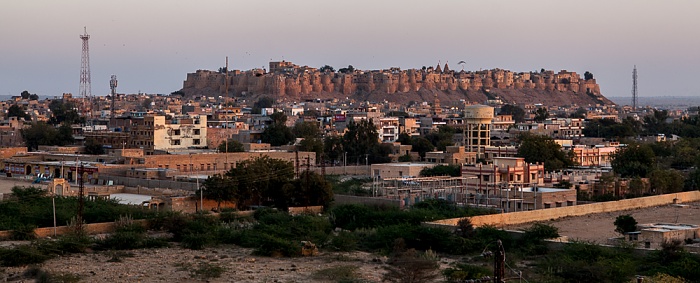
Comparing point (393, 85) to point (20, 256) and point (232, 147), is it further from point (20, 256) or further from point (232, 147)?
point (20, 256)

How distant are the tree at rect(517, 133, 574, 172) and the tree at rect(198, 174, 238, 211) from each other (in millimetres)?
15701

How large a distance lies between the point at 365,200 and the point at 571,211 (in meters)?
5.69

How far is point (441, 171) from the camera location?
4044cm

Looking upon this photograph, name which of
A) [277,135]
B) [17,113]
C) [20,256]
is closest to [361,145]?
[277,135]

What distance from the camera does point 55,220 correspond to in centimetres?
2627

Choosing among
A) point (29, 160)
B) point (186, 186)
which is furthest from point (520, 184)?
point (29, 160)

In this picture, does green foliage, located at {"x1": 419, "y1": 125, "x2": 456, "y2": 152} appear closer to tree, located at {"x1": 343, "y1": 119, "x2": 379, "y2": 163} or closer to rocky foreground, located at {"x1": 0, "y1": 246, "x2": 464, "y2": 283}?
tree, located at {"x1": 343, "y1": 119, "x2": 379, "y2": 163}

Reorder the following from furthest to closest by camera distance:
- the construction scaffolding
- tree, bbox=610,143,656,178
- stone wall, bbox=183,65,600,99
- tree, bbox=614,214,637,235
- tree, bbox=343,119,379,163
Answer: stone wall, bbox=183,65,600,99 → tree, bbox=343,119,379,163 → tree, bbox=610,143,656,178 → the construction scaffolding → tree, bbox=614,214,637,235

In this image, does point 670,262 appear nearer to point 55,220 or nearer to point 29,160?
point 55,220

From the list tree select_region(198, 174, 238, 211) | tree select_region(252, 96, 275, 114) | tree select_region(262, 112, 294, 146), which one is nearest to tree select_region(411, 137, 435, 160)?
tree select_region(262, 112, 294, 146)

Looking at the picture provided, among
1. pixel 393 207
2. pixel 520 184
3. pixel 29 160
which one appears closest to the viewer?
pixel 393 207

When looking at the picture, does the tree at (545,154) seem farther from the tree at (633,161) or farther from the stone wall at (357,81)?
the stone wall at (357,81)

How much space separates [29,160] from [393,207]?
17.4 metres

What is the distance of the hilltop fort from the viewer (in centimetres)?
Answer: 12569
